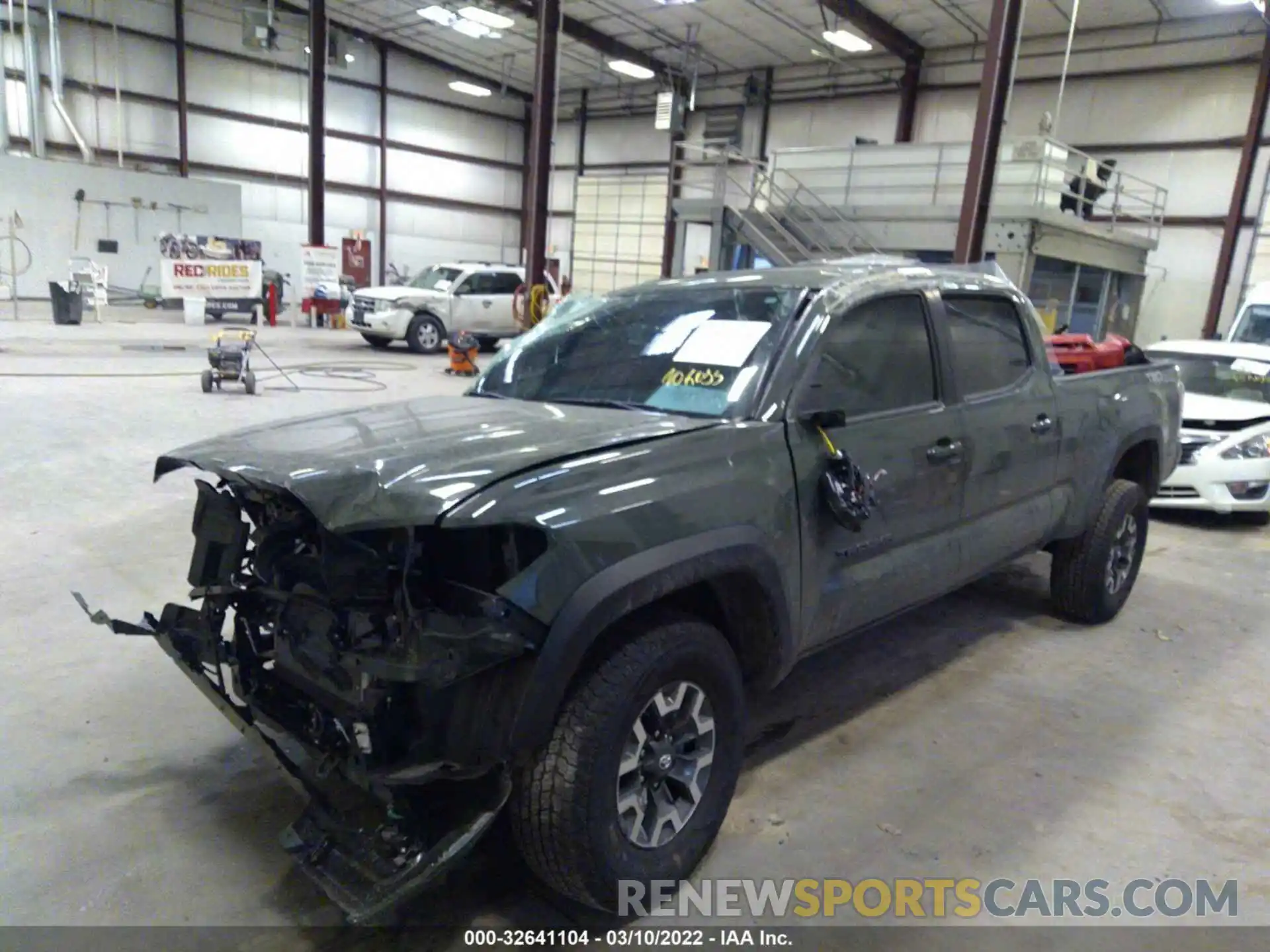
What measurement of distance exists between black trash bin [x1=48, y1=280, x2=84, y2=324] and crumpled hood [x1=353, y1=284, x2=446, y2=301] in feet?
17.7

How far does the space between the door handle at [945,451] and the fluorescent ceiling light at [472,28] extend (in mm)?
21776

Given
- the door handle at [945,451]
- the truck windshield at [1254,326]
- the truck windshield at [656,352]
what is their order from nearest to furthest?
1. the truck windshield at [656,352]
2. the door handle at [945,451]
3. the truck windshield at [1254,326]

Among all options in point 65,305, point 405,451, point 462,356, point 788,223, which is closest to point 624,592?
point 405,451

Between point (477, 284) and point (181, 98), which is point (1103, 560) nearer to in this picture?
point (477, 284)

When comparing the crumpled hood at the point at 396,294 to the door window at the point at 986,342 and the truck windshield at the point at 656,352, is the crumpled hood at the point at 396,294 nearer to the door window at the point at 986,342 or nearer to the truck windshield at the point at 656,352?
the truck windshield at the point at 656,352

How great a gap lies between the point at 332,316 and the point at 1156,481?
736 inches

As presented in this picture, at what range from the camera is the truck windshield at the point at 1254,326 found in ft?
32.3

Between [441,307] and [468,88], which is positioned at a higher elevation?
[468,88]

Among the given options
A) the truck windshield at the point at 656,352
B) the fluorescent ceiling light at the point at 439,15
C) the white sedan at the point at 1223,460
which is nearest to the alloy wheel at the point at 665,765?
the truck windshield at the point at 656,352

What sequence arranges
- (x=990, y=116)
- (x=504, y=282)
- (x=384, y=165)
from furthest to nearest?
(x=384, y=165)
(x=504, y=282)
(x=990, y=116)

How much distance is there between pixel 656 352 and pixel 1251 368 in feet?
22.3

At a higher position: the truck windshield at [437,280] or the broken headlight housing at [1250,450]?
the truck windshield at [437,280]

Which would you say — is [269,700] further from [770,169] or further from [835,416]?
[770,169]

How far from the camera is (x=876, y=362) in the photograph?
2.92 metres
